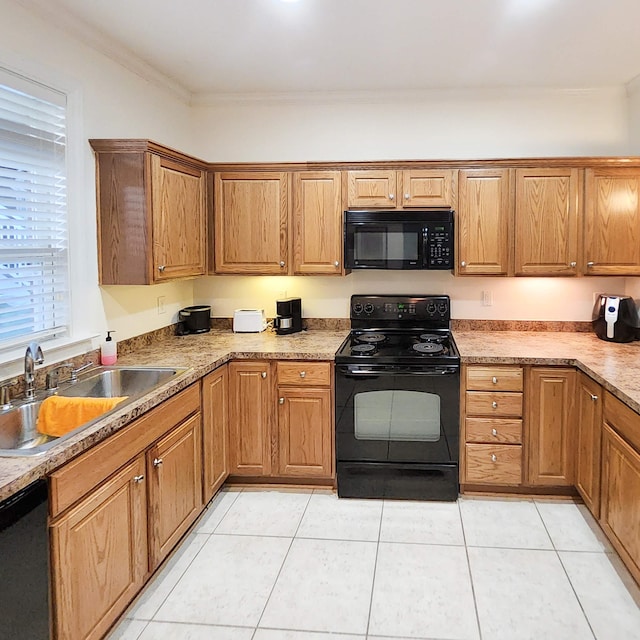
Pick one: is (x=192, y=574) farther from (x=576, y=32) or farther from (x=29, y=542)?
(x=576, y=32)

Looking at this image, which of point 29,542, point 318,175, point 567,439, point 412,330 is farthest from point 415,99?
point 29,542

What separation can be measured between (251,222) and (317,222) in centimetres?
44

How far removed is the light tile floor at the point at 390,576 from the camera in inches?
90.6

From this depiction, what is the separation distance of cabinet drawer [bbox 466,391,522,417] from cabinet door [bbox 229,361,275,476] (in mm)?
1178

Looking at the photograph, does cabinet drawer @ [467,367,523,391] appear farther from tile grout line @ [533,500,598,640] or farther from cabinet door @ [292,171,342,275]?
cabinet door @ [292,171,342,275]

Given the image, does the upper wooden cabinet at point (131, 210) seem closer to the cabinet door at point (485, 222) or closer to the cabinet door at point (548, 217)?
the cabinet door at point (485, 222)

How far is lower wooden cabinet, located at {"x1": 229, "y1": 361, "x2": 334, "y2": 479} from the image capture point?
3453 mm

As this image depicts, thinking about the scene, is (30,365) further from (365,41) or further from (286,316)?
(365,41)

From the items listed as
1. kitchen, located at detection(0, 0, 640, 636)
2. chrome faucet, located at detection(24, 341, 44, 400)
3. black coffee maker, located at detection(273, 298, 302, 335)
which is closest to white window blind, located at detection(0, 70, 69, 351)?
chrome faucet, located at detection(24, 341, 44, 400)

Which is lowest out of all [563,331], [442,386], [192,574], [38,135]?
[192,574]

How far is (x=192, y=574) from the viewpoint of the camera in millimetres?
2672

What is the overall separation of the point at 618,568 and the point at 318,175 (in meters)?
2.72

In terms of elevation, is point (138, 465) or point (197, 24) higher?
point (197, 24)

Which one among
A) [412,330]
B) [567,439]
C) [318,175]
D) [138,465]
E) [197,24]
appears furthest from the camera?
[412,330]
